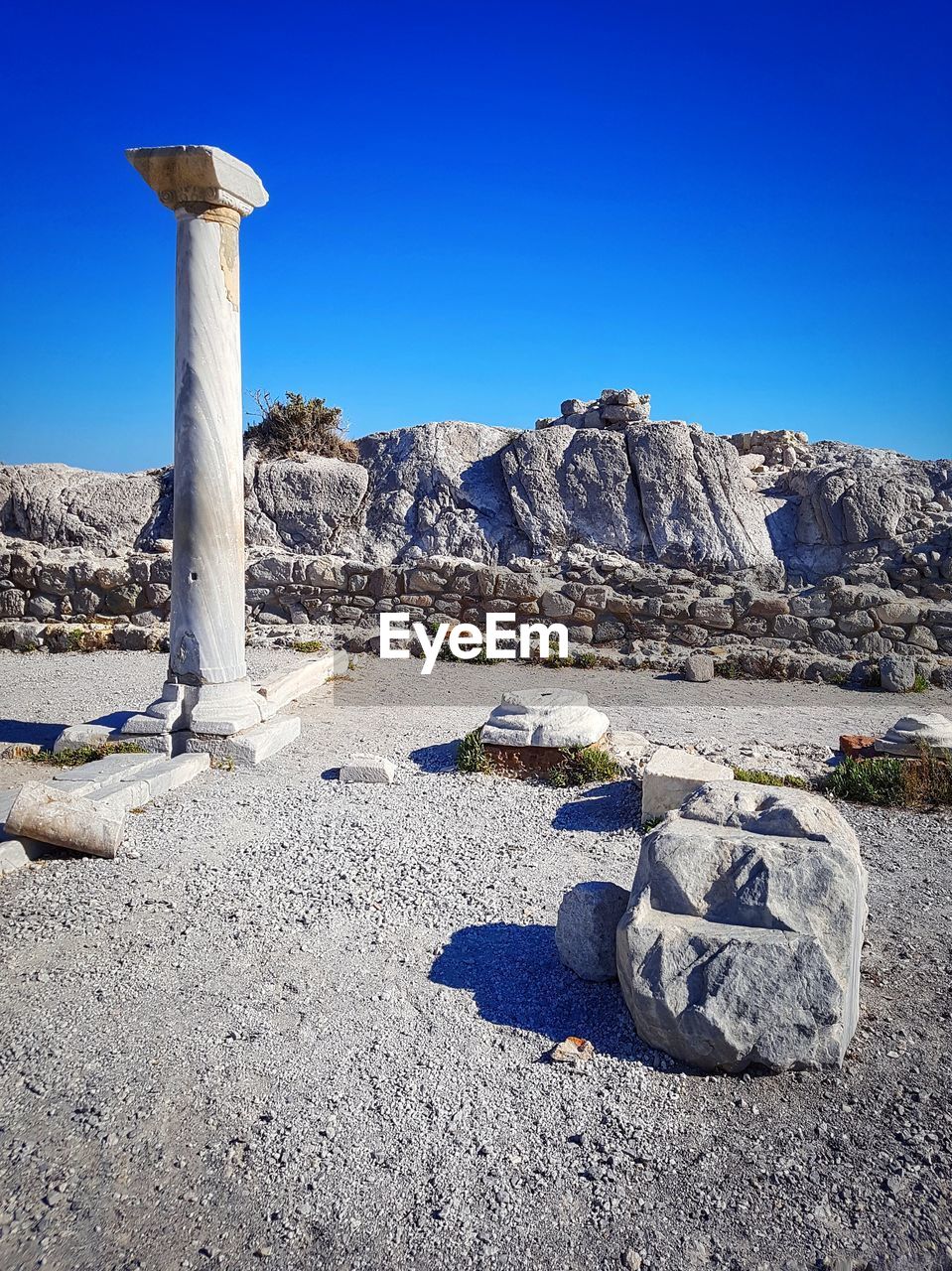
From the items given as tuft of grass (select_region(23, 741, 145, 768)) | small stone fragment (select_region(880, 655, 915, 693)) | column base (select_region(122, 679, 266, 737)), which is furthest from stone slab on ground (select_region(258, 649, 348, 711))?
small stone fragment (select_region(880, 655, 915, 693))

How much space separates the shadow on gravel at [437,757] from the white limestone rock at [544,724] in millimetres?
382

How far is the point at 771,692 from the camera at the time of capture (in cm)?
970

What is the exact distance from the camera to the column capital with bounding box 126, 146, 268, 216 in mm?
6395

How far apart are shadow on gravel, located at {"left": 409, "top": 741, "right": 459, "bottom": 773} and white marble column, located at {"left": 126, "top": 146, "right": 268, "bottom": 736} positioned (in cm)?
145

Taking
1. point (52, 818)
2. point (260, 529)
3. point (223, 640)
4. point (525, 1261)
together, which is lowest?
point (525, 1261)

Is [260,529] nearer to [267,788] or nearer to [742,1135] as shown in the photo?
[267,788]

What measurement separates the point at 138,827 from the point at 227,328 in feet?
13.0

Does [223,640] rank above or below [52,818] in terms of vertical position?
above

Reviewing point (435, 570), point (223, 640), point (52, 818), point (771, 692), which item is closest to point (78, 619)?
point (435, 570)

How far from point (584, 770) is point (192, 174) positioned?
5458 mm

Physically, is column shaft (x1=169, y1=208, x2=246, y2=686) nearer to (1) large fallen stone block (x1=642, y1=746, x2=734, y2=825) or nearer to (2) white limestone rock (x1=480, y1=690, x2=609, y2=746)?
(2) white limestone rock (x1=480, y1=690, x2=609, y2=746)

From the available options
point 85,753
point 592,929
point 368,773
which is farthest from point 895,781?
point 85,753

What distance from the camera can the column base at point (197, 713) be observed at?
6758 millimetres

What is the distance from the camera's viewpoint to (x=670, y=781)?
206 inches
